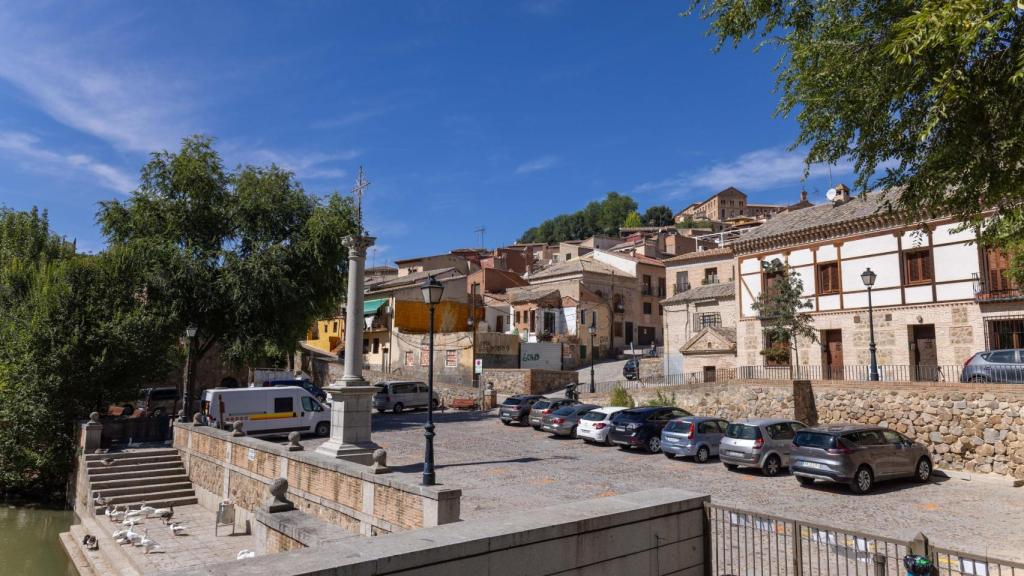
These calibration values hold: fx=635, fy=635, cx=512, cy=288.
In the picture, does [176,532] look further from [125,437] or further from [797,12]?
[797,12]

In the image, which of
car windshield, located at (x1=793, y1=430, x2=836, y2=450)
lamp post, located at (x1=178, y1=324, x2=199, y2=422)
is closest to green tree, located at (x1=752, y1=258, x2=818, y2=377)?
car windshield, located at (x1=793, y1=430, x2=836, y2=450)

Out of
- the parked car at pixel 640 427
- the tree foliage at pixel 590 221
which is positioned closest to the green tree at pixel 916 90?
the parked car at pixel 640 427

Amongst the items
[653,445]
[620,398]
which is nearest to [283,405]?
[653,445]

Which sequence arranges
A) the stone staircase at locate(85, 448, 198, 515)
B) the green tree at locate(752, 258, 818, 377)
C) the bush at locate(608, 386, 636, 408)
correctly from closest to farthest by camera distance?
the stone staircase at locate(85, 448, 198, 515), the green tree at locate(752, 258, 818, 377), the bush at locate(608, 386, 636, 408)

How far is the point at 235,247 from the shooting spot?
96.1 feet

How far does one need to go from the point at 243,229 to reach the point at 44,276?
790 cm

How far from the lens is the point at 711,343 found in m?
35.4

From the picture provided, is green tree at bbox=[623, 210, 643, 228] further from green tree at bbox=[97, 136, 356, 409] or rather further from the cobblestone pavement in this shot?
the cobblestone pavement

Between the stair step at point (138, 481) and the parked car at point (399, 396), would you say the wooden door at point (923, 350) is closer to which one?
the parked car at point (399, 396)

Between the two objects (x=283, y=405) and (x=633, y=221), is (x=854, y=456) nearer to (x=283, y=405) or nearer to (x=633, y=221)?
(x=283, y=405)

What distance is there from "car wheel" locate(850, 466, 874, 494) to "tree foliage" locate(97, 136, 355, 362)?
22.8 meters

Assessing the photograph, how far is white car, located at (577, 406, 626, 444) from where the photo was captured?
22984 millimetres

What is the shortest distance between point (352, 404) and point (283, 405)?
9011mm

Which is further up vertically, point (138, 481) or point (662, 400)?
point (662, 400)
